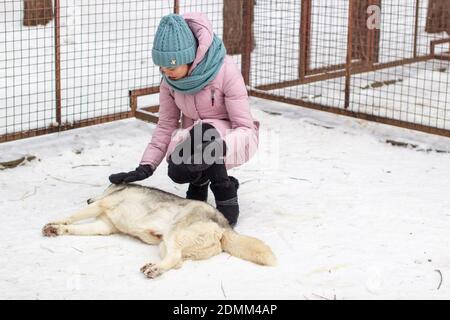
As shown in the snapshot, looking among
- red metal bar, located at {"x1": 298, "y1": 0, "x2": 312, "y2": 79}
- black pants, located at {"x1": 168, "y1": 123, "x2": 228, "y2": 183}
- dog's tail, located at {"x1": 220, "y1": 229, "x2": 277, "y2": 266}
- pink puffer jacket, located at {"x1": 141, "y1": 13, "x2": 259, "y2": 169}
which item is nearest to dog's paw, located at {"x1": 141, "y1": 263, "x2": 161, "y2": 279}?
dog's tail, located at {"x1": 220, "y1": 229, "x2": 277, "y2": 266}

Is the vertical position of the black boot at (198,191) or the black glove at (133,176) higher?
the black glove at (133,176)

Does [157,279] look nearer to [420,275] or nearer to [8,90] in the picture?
[420,275]

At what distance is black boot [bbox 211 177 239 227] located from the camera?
5055 millimetres

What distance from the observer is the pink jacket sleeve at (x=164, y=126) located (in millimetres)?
5176

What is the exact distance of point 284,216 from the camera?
532cm

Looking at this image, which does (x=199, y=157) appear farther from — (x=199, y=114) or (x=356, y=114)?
(x=356, y=114)

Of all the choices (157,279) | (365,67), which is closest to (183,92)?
(157,279)

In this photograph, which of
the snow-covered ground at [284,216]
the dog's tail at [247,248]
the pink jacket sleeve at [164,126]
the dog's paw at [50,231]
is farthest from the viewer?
the pink jacket sleeve at [164,126]

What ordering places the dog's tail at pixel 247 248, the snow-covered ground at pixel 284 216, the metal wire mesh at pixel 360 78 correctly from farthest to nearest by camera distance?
1. the metal wire mesh at pixel 360 78
2. the dog's tail at pixel 247 248
3. the snow-covered ground at pixel 284 216

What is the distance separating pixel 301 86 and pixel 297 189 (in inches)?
113

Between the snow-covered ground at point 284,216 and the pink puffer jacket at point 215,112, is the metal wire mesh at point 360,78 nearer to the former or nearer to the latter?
the snow-covered ground at point 284,216

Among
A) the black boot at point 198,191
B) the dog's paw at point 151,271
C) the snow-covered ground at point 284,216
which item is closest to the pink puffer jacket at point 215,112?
the black boot at point 198,191

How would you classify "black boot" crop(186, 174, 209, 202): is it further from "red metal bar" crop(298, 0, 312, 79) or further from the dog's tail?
"red metal bar" crop(298, 0, 312, 79)

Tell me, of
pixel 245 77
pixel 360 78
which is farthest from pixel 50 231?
pixel 360 78
